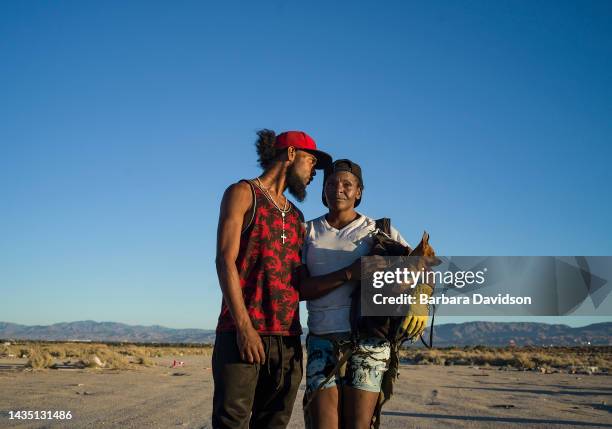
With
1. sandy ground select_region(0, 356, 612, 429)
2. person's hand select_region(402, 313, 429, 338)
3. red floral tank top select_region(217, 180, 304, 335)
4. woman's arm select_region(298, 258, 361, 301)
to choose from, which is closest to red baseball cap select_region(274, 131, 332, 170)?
red floral tank top select_region(217, 180, 304, 335)

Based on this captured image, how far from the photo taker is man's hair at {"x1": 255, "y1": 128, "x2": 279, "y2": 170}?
414cm

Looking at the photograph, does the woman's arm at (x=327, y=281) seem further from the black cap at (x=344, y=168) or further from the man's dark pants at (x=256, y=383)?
the black cap at (x=344, y=168)

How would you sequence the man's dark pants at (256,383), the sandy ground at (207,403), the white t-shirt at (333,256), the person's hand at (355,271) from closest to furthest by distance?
the man's dark pants at (256,383) < the person's hand at (355,271) < the white t-shirt at (333,256) < the sandy ground at (207,403)

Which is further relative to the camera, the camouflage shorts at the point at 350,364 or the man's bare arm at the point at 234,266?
the camouflage shorts at the point at 350,364

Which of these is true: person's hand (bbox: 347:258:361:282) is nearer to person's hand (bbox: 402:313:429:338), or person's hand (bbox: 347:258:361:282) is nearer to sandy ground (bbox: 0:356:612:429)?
person's hand (bbox: 402:313:429:338)

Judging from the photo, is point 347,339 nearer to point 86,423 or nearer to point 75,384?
point 86,423

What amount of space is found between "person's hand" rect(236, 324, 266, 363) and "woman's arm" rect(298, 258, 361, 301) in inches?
22.9

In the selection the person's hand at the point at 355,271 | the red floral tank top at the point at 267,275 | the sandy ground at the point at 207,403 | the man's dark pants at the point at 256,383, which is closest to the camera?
the man's dark pants at the point at 256,383

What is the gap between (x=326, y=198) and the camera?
439 centimetres

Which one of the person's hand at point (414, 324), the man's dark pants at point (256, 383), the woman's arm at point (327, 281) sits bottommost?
the man's dark pants at point (256, 383)

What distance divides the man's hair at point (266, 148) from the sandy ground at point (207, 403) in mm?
4684

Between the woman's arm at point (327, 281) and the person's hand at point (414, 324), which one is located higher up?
the woman's arm at point (327, 281)

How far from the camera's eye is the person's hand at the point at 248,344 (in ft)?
11.1

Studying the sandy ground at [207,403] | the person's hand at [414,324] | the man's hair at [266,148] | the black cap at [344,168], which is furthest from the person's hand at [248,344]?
the sandy ground at [207,403]
